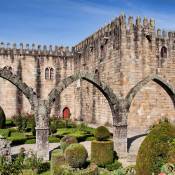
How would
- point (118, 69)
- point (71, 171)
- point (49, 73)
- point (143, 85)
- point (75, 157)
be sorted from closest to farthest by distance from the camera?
point (71, 171) → point (75, 157) → point (143, 85) → point (118, 69) → point (49, 73)

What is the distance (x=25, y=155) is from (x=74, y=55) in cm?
2082

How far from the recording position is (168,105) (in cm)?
2455

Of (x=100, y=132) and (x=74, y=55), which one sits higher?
(x=74, y=55)

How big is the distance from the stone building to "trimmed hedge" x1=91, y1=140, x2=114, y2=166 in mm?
A: 2456

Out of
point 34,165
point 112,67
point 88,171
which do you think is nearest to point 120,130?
point 88,171

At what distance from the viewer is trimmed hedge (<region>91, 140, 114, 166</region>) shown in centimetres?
1411

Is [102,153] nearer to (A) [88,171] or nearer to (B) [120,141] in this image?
(B) [120,141]

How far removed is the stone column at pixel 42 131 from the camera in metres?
14.2

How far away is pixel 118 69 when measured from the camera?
76.5ft

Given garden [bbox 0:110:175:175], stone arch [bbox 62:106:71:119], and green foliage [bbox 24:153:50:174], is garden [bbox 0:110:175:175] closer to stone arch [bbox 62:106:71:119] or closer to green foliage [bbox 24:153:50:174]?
green foliage [bbox 24:153:50:174]

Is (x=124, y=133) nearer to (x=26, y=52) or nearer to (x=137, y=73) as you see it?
(x=137, y=73)

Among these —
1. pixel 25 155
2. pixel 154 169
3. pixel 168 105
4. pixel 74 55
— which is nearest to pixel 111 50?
pixel 168 105

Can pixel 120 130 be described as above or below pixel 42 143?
above

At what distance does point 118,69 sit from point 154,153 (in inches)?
555
